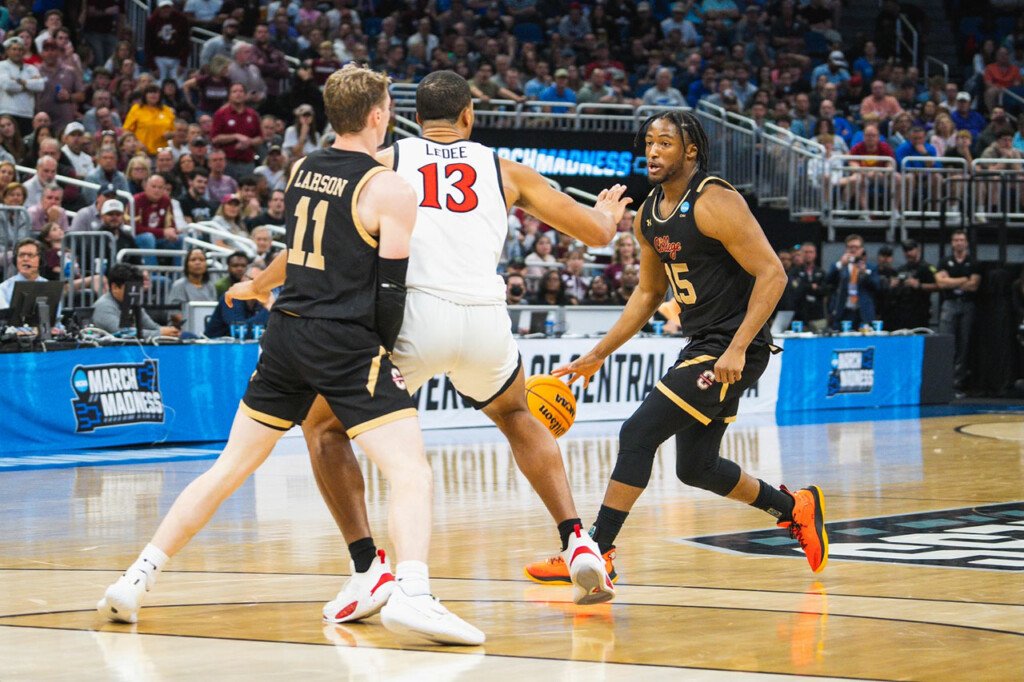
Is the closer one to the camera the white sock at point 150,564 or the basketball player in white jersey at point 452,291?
the white sock at point 150,564

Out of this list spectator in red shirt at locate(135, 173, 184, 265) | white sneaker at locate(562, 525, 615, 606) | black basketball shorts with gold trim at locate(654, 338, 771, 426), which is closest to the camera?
white sneaker at locate(562, 525, 615, 606)

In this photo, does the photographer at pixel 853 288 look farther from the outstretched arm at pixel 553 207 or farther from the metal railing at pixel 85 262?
the outstretched arm at pixel 553 207

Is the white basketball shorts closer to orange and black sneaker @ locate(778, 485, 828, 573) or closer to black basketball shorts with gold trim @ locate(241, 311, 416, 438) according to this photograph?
black basketball shorts with gold trim @ locate(241, 311, 416, 438)

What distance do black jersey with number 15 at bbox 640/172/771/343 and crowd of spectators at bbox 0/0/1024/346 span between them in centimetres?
926

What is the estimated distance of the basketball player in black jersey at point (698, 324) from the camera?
7.03 meters

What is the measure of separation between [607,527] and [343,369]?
1852mm

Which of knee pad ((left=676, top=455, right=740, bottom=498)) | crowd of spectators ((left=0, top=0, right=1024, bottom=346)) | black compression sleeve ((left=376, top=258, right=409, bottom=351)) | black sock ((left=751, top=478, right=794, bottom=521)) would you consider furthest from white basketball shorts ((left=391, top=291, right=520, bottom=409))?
crowd of spectators ((left=0, top=0, right=1024, bottom=346))

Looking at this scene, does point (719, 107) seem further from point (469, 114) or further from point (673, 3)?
point (469, 114)

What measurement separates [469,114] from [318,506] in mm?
4385

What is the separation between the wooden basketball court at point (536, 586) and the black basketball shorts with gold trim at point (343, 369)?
83 centimetres

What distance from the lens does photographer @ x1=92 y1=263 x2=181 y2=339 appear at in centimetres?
1446

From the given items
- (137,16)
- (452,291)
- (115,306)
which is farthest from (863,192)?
(452,291)

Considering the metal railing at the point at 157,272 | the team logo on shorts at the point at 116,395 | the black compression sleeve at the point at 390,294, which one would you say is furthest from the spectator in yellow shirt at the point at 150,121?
the black compression sleeve at the point at 390,294

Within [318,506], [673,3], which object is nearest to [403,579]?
[318,506]
